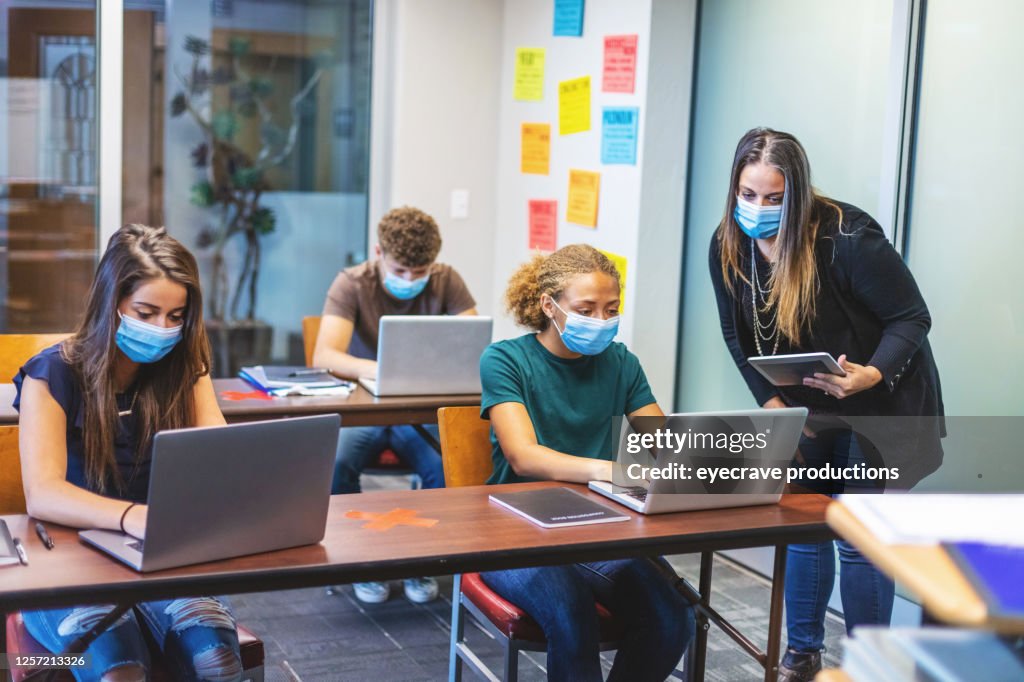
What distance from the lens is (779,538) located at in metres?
2.12

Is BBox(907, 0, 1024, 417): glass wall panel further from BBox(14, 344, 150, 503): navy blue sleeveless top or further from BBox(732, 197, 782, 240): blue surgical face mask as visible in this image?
BBox(14, 344, 150, 503): navy blue sleeveless top

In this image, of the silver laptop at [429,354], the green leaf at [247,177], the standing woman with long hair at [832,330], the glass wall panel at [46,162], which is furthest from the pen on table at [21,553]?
the green leaf at [247,177]

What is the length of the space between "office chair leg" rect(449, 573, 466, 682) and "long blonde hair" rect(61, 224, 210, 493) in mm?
674

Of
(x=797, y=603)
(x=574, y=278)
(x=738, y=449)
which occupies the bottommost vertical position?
(x=797, y=603)

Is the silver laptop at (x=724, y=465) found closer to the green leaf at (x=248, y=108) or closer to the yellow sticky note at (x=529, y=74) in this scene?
the yellow sticky note at (x=529, y=74)

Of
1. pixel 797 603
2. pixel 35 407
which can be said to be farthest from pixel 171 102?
pixel 797 603

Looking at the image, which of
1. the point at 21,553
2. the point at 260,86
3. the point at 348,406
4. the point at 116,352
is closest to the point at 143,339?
the point at 116,352

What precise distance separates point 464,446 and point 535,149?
2.37m

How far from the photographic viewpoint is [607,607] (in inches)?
90.6

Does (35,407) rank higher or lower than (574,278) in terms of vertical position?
lower

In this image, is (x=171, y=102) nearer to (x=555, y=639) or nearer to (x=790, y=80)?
(x=790, y=80)

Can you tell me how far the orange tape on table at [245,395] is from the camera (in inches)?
120

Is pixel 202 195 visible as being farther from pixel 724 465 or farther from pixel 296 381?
pixel 724 465

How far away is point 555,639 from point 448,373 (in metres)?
1.21
